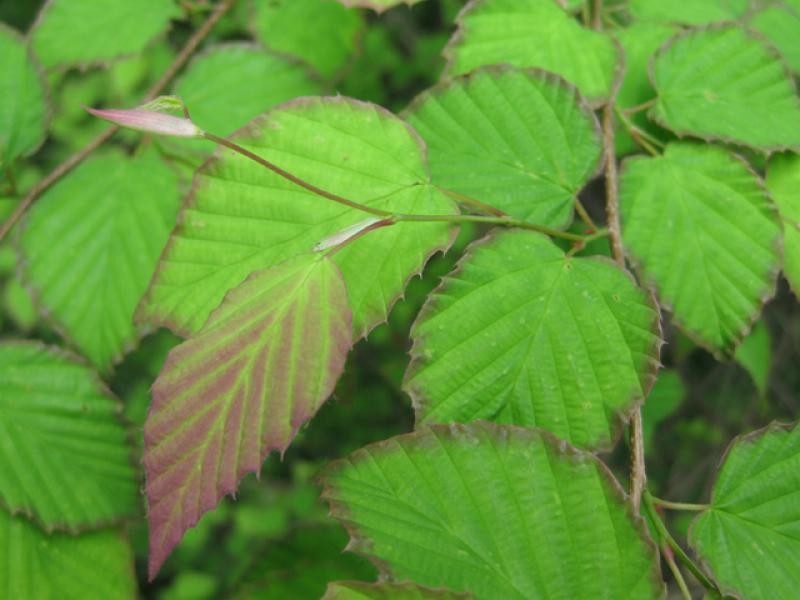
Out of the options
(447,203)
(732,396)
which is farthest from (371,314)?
(732,396)

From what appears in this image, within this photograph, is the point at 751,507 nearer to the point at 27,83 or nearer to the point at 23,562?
the point at 23,562

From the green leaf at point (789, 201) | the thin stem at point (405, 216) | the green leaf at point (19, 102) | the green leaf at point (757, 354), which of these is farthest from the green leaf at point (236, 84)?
the green leaf at point (757, 354)

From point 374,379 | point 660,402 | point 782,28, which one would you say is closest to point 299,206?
point 782,28

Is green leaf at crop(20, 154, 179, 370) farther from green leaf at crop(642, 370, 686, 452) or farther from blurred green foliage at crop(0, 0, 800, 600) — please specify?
green leaf at crop(642, 370, 686, 452)

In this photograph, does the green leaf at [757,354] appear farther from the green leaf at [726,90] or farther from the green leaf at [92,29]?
the green leaf at [92,29]

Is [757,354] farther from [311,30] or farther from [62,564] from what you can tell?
[62,564]
